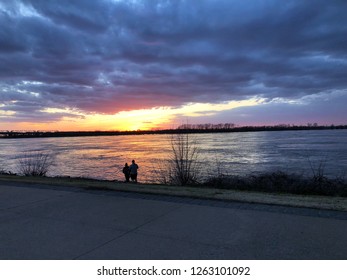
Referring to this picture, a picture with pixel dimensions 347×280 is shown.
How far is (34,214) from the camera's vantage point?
19.8 ft

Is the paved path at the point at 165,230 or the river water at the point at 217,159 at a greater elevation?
the paved path at the point at 165,230

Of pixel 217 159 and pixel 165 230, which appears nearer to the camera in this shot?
pixel 165 230

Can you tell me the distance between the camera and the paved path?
4.05 metres

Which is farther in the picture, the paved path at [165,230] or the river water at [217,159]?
the river water at [217,159]

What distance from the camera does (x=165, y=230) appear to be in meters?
4.91

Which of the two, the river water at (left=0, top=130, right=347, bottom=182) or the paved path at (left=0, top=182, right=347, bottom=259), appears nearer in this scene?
the paved path at (left=0, top=182, right=347, bottom=259)

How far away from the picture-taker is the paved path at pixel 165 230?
13.3 feet

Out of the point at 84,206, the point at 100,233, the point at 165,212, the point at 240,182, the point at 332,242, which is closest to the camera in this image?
the point at 332,242

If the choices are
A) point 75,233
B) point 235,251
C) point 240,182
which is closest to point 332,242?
point 235,251

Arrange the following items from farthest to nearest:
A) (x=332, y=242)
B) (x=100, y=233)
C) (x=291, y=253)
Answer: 1. (x=100, y=233)
2. (x=332, y=242)
3. (x=291, y=253)

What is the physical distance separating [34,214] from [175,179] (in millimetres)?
8738

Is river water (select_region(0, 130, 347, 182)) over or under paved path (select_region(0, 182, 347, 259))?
under

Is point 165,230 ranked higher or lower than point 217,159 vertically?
higher
